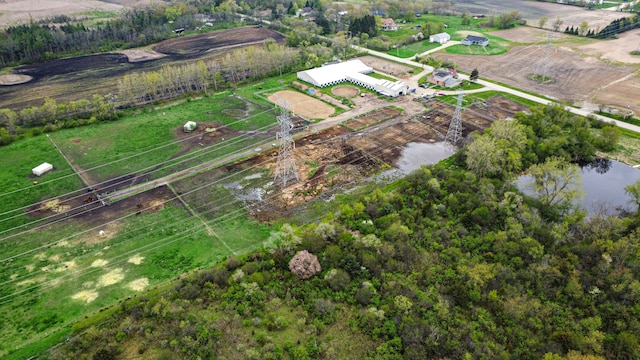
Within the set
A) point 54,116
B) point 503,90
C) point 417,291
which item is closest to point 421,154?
point 417,291

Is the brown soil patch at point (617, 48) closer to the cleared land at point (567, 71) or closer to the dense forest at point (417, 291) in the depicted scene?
the cleared land at point (567, 71)

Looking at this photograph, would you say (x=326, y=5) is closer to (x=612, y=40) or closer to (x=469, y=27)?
(x=469, y=27)

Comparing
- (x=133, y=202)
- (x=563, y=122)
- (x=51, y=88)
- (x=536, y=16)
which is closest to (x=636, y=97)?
(x=563, y=122)

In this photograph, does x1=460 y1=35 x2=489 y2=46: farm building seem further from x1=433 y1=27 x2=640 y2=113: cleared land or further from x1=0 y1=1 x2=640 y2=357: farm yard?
x1=0 y1=1 x2=640 y2=357: farm yard

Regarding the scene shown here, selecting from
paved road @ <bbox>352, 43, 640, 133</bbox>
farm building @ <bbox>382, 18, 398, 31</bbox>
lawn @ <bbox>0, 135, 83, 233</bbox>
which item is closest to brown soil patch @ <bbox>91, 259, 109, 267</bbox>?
lawn @ <bbox>0, 135, 83, 233</bbox>

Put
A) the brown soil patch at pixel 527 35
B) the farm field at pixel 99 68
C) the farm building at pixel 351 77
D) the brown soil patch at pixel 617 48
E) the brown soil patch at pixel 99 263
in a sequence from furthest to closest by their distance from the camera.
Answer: the brown soil patch at pixel 527 35, the brown soil patch at pixel 617 48, the farm field at pixel 99 68, the farm building at pixel 351 77, the brown soil patch at pixel 99 263

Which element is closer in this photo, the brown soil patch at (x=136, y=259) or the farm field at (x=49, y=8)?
the brown soil patch at (x=136, y=259)

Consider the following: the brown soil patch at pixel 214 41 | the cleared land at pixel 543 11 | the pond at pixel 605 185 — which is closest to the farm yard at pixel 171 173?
Result: the brown soil patch at pixel 214 41

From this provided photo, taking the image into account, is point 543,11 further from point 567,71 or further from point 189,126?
point 189,126
